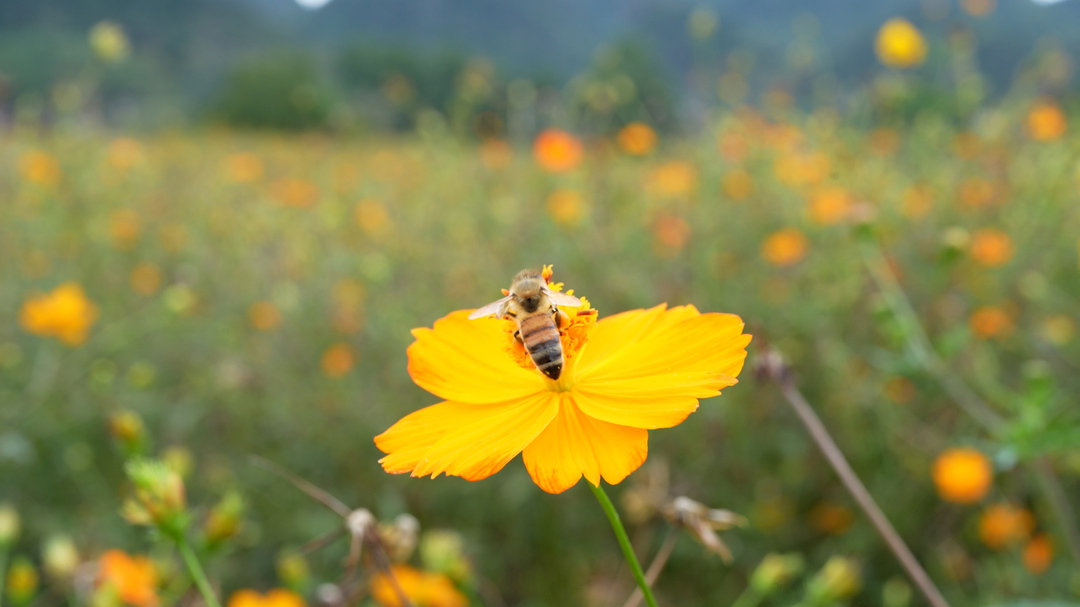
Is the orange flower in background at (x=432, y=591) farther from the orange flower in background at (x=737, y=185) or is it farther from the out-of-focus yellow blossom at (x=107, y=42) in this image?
the out-of-focus yellow blossom at (x=107, y=42)

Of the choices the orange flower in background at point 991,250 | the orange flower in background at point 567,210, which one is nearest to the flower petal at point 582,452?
the orange flower in background at point 567,210

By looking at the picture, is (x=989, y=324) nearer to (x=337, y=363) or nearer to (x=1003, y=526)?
(x=1003, y=526)

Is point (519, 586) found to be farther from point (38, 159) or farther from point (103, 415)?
point (38, 159)

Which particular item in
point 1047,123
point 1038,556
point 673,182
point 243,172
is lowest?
point 243,172

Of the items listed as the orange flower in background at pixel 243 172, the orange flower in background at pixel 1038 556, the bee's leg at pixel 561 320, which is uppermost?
the bee's leg at pixel 561 320

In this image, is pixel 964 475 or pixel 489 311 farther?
pixel 964 475

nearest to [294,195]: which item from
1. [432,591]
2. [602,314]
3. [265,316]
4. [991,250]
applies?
[265,316]

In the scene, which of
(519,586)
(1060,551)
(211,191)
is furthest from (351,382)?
(211,191)
